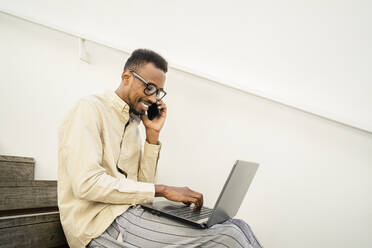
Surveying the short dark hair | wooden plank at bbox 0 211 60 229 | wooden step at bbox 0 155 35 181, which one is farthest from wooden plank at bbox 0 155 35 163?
the short dark hair

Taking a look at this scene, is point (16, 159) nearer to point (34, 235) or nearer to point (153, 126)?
point (34, 235)

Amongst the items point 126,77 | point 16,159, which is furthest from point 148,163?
point 16,159

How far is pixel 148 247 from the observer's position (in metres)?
0.80

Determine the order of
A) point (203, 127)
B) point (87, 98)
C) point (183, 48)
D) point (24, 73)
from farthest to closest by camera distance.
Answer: point (183, 48), point (203, 127), point (24, 73), point (87, 98)

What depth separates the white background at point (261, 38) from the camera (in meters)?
1.49

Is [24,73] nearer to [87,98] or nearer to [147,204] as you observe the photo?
[87,98]

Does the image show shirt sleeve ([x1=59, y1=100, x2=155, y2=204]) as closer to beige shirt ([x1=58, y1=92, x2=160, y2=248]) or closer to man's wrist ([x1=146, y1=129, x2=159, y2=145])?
beige shirt ([x1=58, y1=92, x2=160, y2=248])

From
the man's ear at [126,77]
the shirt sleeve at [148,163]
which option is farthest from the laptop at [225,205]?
the man's ear at [126,77]

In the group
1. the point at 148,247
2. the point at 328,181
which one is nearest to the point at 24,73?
the point at 148,247

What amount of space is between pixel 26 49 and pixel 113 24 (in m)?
0.58

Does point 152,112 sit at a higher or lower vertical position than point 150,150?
higher

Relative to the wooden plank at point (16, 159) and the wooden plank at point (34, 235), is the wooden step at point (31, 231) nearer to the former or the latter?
the wooden plank at point (34, 235)

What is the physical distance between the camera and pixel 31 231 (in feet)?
2.80

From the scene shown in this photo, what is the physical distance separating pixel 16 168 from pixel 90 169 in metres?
0.71
